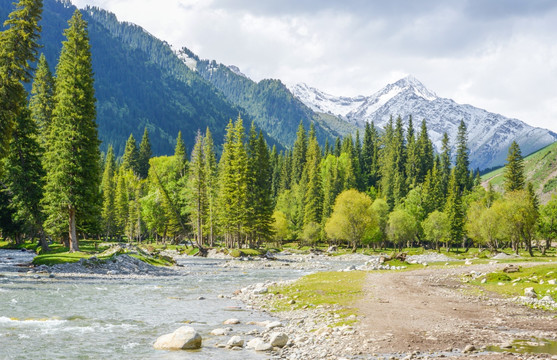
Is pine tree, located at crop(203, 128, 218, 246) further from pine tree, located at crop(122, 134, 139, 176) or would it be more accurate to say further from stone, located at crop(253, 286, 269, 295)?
stone, located at crop(253, 286, 269, 295)

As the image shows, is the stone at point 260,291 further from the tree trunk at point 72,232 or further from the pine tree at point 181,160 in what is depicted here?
the pine tree at point 181,160

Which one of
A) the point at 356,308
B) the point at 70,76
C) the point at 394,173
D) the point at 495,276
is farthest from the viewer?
the point at 394,173

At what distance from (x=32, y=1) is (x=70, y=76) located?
26.5 feet

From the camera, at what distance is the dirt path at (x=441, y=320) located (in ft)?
46.4

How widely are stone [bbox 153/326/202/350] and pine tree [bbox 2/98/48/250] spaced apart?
39.7 meters

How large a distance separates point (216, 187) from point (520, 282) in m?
67.1

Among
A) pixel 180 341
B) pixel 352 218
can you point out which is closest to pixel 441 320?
pixel 180 341

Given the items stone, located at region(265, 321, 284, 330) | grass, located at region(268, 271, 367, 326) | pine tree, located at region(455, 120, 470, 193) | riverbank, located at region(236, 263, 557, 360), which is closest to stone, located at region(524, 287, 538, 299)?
riverbank, located at region(236, 263, 557, 360)

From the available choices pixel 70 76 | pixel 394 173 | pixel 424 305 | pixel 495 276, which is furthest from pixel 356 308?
pixel 394 173

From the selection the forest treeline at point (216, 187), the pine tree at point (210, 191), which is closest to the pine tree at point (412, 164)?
the forest treeline at point (216, 187)

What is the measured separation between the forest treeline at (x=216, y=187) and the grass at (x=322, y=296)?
88.5 ft

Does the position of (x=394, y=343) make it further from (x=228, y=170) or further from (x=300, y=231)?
(x=300, y=231)

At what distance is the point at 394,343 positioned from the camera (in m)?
14.1

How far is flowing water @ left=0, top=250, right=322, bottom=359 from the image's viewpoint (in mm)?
14609
